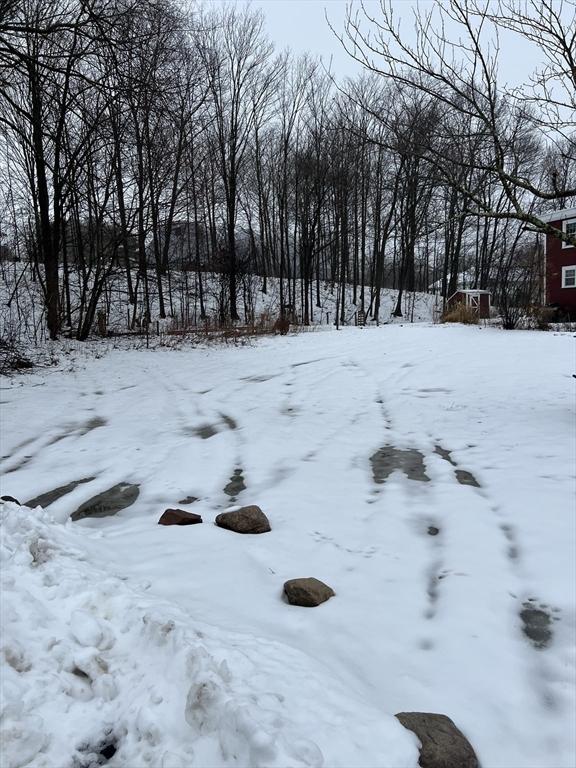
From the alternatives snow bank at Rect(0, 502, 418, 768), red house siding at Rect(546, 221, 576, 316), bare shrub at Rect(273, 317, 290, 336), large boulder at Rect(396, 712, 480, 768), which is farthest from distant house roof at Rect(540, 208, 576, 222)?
snow bank at Rect(0, 502, 418, 768)

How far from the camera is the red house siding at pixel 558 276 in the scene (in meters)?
23.5

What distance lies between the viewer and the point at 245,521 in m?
2.82

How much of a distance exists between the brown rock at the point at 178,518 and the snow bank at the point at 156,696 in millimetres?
1039

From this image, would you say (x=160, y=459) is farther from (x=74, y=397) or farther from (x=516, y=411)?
(x=516, y=411)

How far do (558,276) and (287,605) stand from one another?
2638cm

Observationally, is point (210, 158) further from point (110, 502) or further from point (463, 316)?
point (110, 502)

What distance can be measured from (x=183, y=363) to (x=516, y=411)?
6741 millimetres

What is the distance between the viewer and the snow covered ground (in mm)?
1302

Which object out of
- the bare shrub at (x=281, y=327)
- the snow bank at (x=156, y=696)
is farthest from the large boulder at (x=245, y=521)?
the bare shrub at (x=281, y=327)

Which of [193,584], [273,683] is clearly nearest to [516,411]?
[193,584]

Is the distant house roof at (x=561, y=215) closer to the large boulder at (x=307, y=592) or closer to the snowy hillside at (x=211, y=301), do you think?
the snowy hillside at (x=211, y=301)

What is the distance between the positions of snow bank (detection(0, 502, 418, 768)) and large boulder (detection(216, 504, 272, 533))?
3.23 feet

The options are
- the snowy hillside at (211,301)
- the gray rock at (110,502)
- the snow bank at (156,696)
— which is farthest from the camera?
the snowy hillside at (211,301)

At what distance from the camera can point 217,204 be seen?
27.0m
